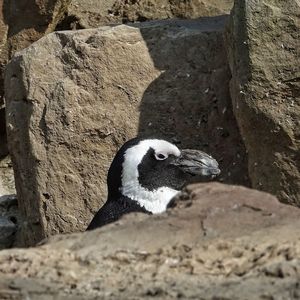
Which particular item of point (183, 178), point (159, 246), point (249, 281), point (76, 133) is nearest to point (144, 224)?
point (159, 246)

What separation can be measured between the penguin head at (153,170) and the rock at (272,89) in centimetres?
24

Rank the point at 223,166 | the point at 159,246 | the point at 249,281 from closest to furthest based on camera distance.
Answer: the point at 249,281 < the point at 159,246 < the point at 223,166

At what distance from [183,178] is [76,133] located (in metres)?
0.80

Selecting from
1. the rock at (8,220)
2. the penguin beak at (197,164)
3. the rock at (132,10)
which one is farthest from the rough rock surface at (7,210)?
the penguin beak at (197,164)

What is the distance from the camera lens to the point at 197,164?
20.2 feet

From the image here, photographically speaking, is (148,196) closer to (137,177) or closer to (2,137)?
(137,177)

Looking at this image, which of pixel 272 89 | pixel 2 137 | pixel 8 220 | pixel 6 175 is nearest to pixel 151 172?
pixel 272 89

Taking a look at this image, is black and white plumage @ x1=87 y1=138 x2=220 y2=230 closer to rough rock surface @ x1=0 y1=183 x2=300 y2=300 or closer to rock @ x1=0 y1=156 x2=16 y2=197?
rock @ x1=0 y1=156 x2=16 y2=197

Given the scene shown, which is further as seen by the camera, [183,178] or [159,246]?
[183,178]

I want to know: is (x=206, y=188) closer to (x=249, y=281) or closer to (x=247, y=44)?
(x=249, y=281)

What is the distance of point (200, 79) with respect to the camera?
6.82 meters

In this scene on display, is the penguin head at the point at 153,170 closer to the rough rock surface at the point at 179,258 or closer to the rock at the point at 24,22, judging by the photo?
the rock at the point at 24,22

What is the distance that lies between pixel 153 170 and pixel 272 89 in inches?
25.0

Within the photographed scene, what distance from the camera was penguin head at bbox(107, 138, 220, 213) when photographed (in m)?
6.06
